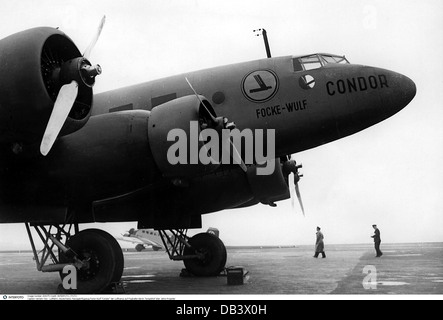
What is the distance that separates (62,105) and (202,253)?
5.80 metres

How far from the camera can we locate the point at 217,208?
10.7 m

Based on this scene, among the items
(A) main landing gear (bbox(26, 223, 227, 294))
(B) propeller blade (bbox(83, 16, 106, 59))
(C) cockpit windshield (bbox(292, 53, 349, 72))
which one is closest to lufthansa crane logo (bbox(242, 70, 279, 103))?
(C) cockpit windshield (bbox(292, 53, 349, 72))

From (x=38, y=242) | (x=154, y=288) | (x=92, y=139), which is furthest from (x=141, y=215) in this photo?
(x=92, y=139)

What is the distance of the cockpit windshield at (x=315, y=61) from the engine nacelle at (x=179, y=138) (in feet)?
8.78

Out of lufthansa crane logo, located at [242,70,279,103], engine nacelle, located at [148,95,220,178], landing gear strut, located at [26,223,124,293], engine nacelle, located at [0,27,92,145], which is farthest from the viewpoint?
lufthansa crane logo, located at [242,70,279,103]

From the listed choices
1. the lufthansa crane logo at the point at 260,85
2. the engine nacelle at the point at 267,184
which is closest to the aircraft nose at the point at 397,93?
the lufthansa crane logo at the point at 260,85

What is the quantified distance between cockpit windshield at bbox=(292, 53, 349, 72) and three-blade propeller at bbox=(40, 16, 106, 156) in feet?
13.1

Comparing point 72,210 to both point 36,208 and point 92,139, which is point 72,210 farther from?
point 92,139

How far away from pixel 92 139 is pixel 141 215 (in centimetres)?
309

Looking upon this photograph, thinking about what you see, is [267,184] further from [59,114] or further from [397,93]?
[59,114]

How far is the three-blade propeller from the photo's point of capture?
6242 millimetres

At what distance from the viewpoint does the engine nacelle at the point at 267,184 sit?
1043cm

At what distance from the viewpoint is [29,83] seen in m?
6.21

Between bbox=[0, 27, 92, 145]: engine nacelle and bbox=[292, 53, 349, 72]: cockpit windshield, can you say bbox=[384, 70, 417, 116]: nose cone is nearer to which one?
bbox=[292, 53, 349, 72]: cockpit windshield
